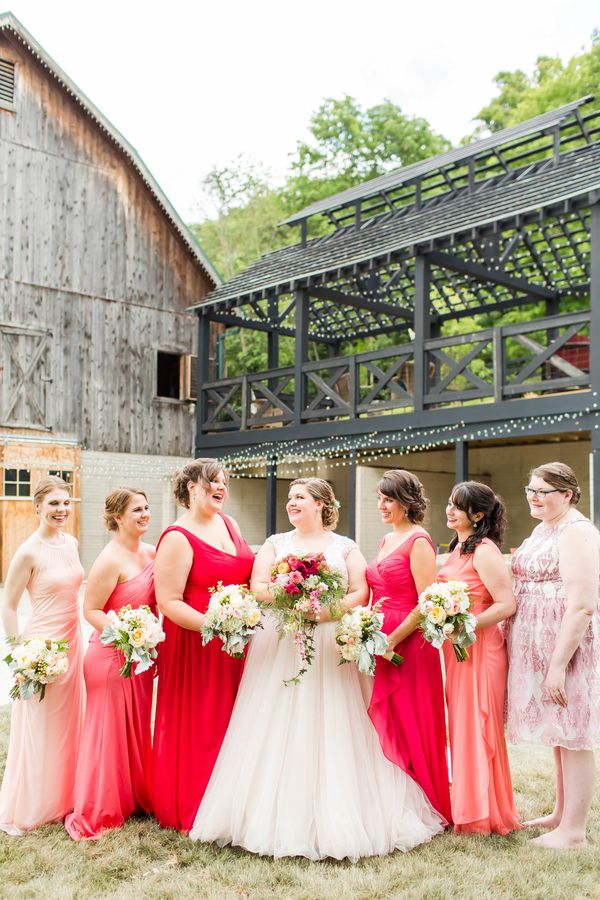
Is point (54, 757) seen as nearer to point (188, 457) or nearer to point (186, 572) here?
point (186, 572)

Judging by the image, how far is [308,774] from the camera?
4.28 metres

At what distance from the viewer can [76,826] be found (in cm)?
453

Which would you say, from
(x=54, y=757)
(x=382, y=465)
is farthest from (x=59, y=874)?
(x=382, y=465)

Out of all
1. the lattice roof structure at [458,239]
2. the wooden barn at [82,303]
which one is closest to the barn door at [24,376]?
the wooden barn at [82,303]

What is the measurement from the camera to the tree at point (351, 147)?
94.9ft

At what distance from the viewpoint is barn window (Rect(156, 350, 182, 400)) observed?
18.4m

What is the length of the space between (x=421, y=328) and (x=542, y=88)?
45.7ft

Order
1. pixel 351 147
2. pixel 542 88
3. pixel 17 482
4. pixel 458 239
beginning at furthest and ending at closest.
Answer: pixel 351 147 < pixel 542 88 < pixel 17 482 < pixel 458 239

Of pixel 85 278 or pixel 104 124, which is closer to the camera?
pixel 85 278

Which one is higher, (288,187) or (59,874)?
(288,187)

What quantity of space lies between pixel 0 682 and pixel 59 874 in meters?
4.55

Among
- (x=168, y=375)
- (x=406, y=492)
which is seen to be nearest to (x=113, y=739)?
(x=406, y=492)

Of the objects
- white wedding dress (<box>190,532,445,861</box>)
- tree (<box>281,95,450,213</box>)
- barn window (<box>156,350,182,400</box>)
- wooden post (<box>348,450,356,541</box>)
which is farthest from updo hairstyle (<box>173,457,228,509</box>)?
tree (<box>281,95,450,213</box>)

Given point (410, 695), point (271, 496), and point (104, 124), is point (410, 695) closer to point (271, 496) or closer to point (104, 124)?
point (271, 496)
